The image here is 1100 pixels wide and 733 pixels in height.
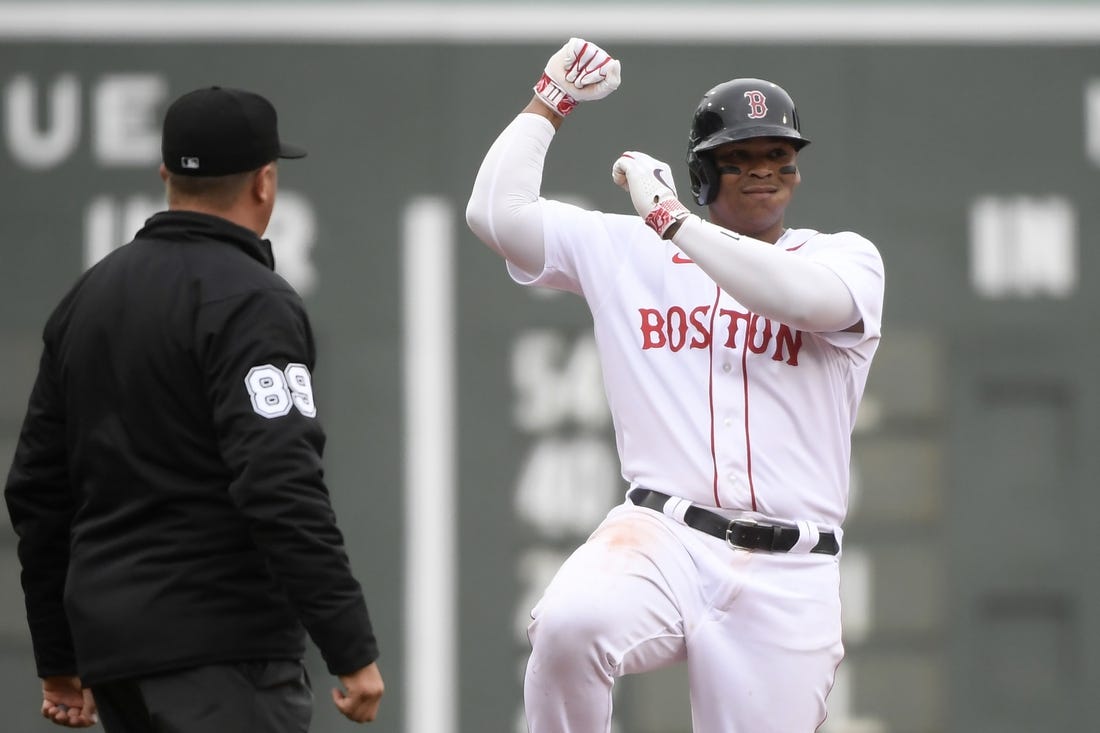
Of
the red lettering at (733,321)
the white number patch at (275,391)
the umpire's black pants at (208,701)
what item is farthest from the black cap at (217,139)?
the red lettering at (733,321)

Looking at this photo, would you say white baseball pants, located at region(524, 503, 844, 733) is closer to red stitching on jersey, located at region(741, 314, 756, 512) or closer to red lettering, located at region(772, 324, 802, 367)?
red stitching on jersey, located at region(741, 314, 756, 512)

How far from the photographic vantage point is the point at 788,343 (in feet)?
11.9

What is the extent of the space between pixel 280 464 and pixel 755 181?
1.17 m

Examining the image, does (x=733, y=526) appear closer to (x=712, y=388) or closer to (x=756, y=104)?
(x=712, y=388)

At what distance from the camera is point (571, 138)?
660 centimetres

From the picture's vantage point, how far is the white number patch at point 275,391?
9.80 ft

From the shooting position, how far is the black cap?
3.18 meters

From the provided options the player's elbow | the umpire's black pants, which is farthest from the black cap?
the umpire's black pants

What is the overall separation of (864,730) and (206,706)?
12.8ft

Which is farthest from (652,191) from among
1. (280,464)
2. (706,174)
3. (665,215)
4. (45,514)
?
(45,514)

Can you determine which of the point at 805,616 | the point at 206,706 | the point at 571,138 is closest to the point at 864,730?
the point at 571,138

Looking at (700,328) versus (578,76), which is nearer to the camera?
(700,328)

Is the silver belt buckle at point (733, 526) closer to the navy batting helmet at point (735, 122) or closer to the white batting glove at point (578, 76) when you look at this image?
the navy batting helmet at point (735, 122)

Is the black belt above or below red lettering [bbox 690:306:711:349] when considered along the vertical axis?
below
